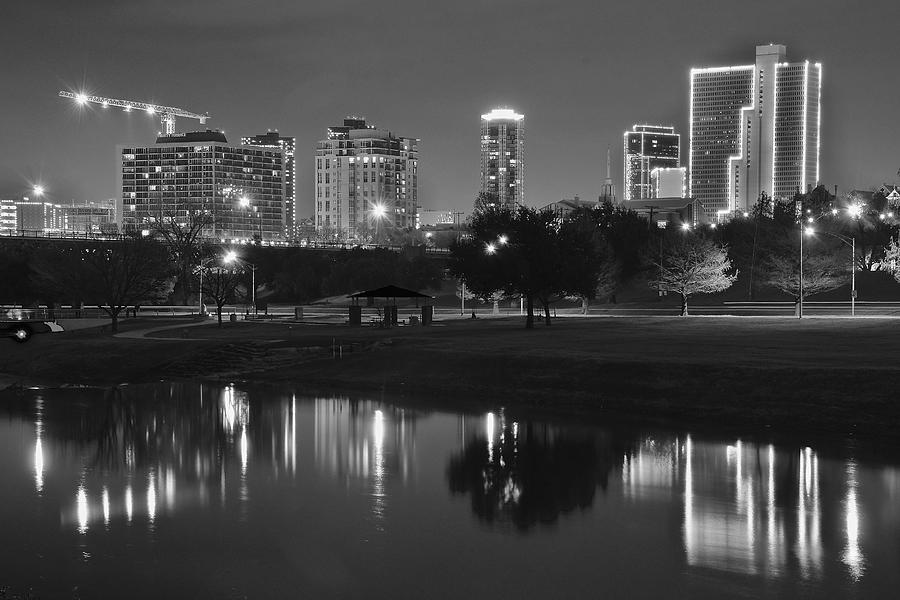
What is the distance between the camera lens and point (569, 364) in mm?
42938

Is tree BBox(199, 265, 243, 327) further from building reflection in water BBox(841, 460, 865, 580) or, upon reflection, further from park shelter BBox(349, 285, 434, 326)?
building reflection in water BBox(841, 460, 865, 580)

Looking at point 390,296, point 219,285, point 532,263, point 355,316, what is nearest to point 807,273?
point 532,263

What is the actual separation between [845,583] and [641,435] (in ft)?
48.8

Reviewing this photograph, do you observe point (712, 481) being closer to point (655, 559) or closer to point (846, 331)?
point (655, 559)

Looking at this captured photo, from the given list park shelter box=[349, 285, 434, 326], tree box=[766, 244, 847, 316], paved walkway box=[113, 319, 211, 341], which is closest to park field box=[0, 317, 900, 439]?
paved walkway box=[113, 319, 211, 341]

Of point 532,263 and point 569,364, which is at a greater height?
point 532,263

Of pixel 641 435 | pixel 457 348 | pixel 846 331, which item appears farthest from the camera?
pixel 846 331

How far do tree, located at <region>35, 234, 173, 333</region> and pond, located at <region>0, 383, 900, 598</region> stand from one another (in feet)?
141

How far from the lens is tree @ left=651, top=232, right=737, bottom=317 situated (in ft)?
281

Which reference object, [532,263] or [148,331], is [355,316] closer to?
[532,263]

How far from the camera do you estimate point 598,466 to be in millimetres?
27844

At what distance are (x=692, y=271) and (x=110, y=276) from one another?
156 feet

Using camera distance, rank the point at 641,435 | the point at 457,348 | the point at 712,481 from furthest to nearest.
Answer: the point at 457,348, the point at 641,435, the point at 712,481

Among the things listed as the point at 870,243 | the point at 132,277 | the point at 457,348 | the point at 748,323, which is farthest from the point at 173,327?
the point at 870,243
